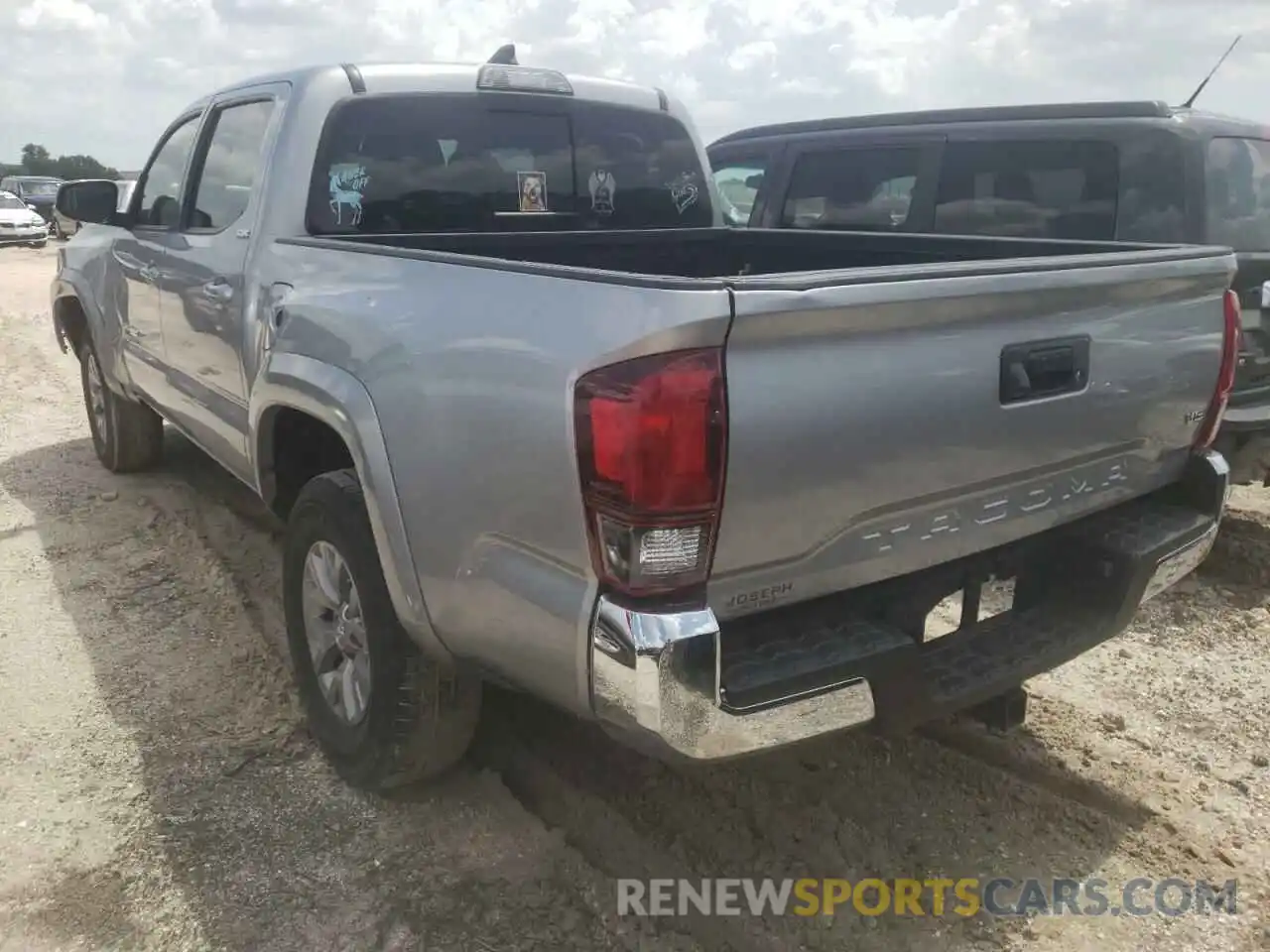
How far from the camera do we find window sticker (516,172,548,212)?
155 inches

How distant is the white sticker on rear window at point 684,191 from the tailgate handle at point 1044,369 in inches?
88.9

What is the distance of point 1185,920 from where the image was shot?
101 inches

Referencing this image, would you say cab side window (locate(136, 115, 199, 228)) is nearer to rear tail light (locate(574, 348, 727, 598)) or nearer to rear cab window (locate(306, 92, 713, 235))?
rear cab window (locate(306, 92, 713, 235))

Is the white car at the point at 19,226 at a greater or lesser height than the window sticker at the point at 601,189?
lesser

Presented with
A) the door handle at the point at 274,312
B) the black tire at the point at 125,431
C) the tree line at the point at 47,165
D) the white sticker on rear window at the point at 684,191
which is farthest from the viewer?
the tree line at the point at 47,165

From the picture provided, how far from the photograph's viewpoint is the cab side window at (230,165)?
3703 millimetres

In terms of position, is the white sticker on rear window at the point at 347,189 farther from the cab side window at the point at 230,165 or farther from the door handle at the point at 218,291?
the door handle at the point at 218,291

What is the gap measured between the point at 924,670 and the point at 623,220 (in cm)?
243

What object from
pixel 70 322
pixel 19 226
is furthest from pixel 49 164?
pixel 70 322

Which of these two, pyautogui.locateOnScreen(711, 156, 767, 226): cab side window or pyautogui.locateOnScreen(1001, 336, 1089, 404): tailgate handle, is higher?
pyautogui.locateOnScreen(1001, 336, 1089, 404): tailgate handle

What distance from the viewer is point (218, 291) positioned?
3709 mm

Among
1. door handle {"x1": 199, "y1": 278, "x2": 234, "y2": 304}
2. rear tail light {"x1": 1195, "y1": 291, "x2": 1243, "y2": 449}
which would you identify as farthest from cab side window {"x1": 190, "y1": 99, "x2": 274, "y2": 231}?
rear tail light {"x1": 1195, "y1": 291, "x2": 1243, "y2": 449}

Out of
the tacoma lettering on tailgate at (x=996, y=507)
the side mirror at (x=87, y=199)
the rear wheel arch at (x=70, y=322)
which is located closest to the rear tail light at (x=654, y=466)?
the tacoma lettering on tailgate at (x=996, y=507)

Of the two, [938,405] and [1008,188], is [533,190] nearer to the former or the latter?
[938,405]
